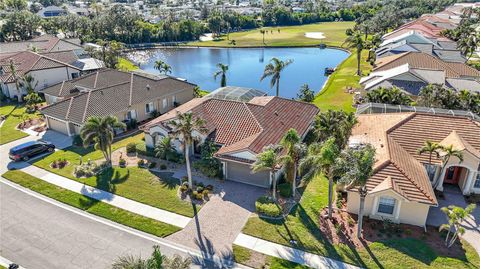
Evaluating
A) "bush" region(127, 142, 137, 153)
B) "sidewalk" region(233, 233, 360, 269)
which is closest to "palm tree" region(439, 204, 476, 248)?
"sidewalk" region(233, 233, 360, 269)

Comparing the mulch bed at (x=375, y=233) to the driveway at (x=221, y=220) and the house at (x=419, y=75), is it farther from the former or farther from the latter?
the house at (x=419, y=75)

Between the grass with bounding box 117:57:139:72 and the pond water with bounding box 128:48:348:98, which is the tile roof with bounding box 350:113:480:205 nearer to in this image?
the pond water with bounding box 128:48:348:98

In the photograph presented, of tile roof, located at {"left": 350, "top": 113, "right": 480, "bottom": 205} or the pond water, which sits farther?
the pond water

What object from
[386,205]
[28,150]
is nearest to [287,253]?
[386,205]

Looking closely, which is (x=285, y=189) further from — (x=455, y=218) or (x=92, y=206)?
(x=92, y=206)

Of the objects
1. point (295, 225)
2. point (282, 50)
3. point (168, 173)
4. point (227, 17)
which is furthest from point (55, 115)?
point (227, 17)

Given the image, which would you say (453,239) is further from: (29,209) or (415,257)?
(29,209)
